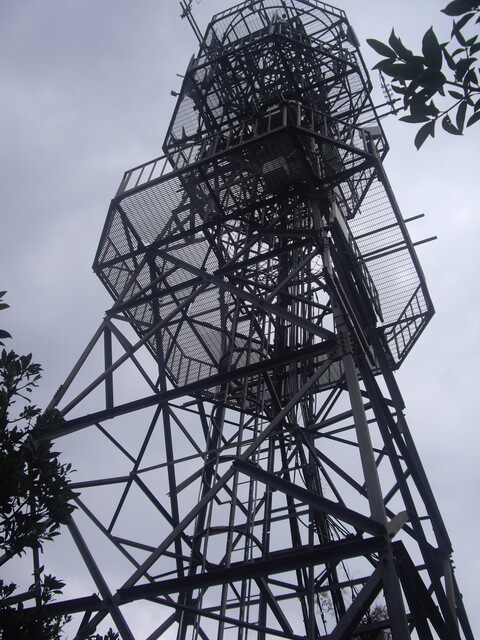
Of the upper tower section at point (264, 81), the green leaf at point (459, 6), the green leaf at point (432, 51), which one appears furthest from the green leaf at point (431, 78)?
the upper tower section at point (264, 81)

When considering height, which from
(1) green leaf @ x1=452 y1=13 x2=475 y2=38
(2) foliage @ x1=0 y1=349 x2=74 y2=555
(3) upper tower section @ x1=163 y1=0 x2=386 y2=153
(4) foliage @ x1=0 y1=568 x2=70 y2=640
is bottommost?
(4) foliage @ x1=0 y1=568 x2=70 y2=640

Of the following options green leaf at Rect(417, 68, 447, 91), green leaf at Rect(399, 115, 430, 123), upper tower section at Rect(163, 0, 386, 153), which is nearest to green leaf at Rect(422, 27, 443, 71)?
green leaf at Rect(417, 68, 447, 91)

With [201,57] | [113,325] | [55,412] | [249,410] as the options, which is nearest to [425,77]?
[55,412]

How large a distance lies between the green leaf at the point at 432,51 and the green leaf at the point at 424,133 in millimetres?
278

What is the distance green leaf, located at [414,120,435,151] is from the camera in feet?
10.3

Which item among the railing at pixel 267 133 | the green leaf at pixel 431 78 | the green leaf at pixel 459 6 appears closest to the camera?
the green leaf at pixel 459 6

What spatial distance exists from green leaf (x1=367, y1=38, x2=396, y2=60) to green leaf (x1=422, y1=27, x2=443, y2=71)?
0.52 ft

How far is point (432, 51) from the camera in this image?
2.97 m

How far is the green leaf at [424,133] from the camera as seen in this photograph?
3.12 meters

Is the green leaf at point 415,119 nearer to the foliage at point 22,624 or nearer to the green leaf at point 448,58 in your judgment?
the green leaf at point 448,58

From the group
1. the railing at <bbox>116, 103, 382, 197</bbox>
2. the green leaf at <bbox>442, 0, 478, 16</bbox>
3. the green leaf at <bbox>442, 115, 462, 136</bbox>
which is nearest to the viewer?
the green leaf at <bbox>442, 0, 478, 16</bbox>

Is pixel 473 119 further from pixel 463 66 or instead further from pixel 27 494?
pixel 27 494

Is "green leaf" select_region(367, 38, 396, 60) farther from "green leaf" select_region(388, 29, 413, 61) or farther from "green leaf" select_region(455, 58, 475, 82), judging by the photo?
"green leaf" select_region(455, 58, 475, 82)

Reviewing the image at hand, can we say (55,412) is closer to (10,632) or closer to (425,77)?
(10,632)
